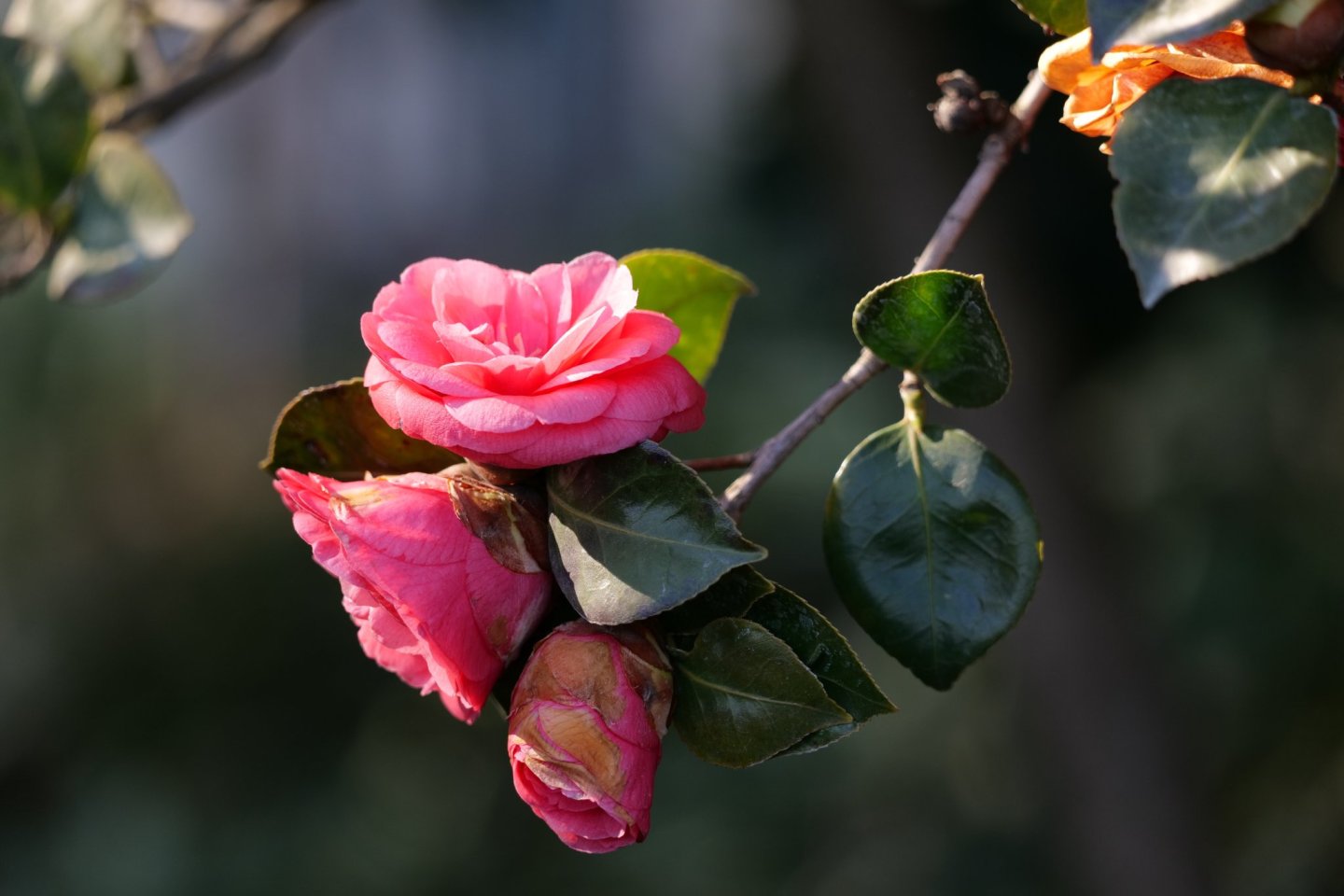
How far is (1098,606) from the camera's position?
163 centimetres

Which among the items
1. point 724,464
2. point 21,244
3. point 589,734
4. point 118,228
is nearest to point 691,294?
point 724,464

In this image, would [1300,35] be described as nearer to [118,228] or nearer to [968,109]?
[968,109]

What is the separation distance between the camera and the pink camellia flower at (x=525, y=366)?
1.37 feet

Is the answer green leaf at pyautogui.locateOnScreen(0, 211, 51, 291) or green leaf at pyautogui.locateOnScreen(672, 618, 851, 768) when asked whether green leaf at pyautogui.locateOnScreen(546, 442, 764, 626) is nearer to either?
green leaf at pyautogui.locateOnScreen(672, 618, 851, 768)

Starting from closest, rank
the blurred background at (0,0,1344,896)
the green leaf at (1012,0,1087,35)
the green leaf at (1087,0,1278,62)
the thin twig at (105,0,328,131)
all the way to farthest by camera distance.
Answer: the green leaf at (1087,0,1278,62)
the green leaf at (1012,0,1087,35)
the thin twig at (105,0,328,131)
the blurred background at (0,0,1344,896)

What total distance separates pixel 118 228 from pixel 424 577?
1.56ft

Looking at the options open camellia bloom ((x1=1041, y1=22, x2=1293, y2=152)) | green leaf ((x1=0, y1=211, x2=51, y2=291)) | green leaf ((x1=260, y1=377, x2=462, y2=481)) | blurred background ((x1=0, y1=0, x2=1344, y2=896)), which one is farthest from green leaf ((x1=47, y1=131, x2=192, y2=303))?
blurred background ((x1=0, y1=0, x2=1344, y2=896))

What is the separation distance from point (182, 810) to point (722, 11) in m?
2.35

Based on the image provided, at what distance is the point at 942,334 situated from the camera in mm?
464

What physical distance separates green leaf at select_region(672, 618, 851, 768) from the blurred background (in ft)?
3.94

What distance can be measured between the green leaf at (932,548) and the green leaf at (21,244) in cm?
58

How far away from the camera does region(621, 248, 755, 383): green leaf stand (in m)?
0.57

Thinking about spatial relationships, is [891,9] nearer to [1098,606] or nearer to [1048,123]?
[1048,123]

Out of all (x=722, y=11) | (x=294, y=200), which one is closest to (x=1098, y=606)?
(x=722, y=11)
